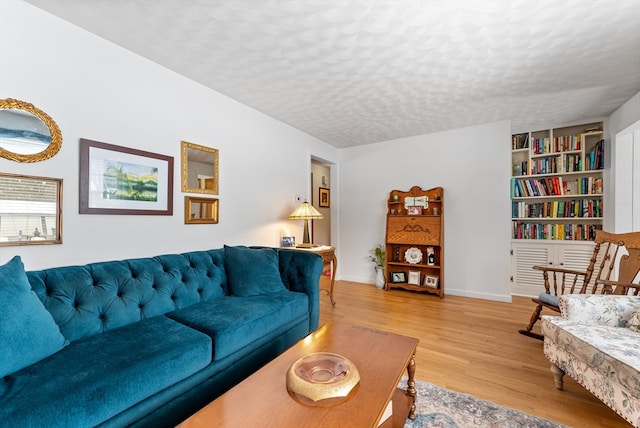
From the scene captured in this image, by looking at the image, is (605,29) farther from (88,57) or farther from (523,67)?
(88,57)

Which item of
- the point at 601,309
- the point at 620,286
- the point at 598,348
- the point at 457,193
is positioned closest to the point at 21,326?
the point at 598,348

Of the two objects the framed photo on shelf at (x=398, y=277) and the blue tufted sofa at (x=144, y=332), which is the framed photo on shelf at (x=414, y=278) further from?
the blue tufted sofa at (x=144, y=332)

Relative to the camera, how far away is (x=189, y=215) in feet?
8.16

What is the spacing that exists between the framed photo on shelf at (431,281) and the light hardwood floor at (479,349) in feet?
0.52

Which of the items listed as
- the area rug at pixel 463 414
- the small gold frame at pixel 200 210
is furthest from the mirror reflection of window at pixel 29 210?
the area rug at pixel 463 414

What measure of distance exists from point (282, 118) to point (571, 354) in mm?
3396

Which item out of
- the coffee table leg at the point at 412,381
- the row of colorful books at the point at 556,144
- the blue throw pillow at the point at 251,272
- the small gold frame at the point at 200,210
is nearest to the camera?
the coffee table leg at the point at 412,381

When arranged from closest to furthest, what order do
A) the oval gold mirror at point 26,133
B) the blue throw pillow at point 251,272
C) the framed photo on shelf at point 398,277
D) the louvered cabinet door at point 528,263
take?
the oval gold mirror at point 26,133, the blue throw pillow at point 251,272, the louvered cabinet door at point 528,263, the framed photo on shelf at point 398,277

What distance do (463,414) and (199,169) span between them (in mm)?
2731

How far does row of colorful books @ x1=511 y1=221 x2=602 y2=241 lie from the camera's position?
3.44 metres

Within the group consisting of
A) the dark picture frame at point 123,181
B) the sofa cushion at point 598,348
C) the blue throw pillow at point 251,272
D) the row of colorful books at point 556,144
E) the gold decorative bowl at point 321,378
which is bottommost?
the sofa cushion at point 598,348

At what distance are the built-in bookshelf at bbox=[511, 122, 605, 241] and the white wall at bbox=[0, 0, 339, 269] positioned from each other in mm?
3632

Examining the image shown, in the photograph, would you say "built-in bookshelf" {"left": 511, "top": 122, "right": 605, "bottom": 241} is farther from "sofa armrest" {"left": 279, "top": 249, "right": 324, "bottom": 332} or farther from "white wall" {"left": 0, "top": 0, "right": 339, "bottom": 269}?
"white wall" {"left": 0, "top": 0, "right": 339, "bottom": 269}

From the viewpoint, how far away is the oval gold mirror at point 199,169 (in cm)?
246
